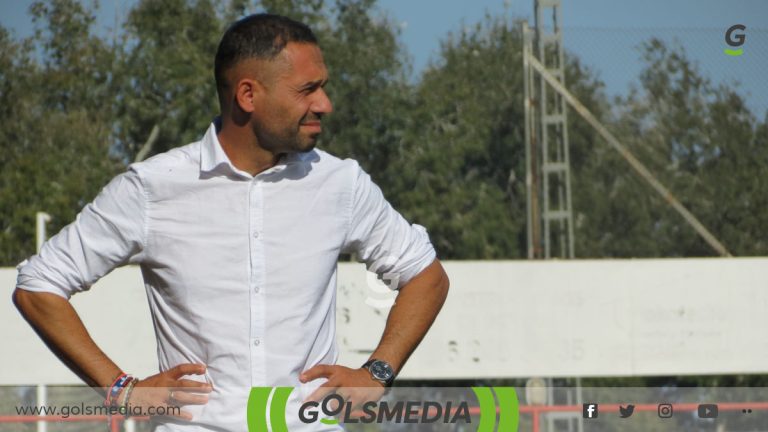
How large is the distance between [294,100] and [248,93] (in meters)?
0.11

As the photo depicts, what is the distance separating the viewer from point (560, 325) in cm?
1055

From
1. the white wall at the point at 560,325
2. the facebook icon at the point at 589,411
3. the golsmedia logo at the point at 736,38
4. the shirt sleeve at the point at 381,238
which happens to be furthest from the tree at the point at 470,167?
the shirt sleeve at the point at 381,238

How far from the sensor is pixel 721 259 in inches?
419

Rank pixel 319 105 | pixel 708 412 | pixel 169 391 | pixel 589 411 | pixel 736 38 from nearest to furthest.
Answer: pixel 169 391 → pixel 319 105 → pixel 589 411 → pixel 736 38 → pixel 708 412

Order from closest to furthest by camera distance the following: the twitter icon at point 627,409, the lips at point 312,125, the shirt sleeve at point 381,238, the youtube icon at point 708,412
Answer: the lips at point 312,125, the shirt sleeve at point 381,238, the twitter icon at point 627,409, the youtube icon at point 708,412

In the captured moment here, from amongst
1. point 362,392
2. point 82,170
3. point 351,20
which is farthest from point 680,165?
point 362,392

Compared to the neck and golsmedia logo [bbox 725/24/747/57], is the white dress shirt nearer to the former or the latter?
the neck

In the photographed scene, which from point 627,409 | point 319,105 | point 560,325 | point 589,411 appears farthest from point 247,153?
point 627,409

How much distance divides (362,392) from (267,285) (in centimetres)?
29

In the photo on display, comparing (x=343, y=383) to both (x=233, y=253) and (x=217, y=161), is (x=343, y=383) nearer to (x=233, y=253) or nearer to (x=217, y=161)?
(x=233, y=253)

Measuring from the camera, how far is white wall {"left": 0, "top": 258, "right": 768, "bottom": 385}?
34.5 ft

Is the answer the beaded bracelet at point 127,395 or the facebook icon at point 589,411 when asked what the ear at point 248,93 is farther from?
the facebook icon at point 589,411

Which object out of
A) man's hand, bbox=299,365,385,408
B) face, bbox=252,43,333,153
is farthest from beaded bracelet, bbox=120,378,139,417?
face, bbox=252,43,333,153

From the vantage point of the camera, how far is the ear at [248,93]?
108 inches
